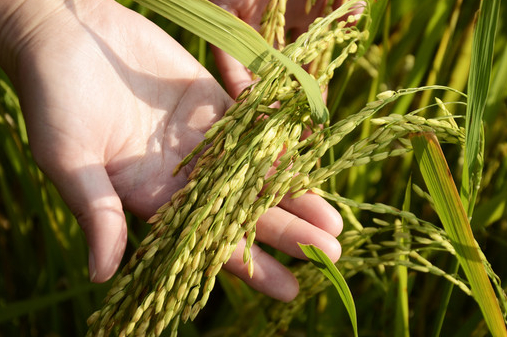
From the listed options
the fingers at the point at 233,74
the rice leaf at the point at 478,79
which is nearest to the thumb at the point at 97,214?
the fingers at the point at 233,74

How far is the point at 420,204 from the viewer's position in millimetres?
1695

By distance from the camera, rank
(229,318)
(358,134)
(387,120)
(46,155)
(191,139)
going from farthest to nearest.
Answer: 1. (358,134)
2. (229,318)
3. (191,139)
4. (46,155)
5. (387,120)

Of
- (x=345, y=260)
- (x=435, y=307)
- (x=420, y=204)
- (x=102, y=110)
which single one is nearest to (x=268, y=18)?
(x=102, y=110)

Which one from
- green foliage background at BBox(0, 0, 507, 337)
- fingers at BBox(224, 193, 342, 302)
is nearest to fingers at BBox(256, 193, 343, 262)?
fingers at BBox(224, 193, 342, 302)

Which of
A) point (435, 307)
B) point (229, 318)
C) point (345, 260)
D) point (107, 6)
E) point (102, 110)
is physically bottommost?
point (229, 318)

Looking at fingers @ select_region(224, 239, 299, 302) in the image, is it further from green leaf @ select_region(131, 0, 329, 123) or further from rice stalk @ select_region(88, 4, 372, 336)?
green leaf @ select_region(131, 0, 329, 123)

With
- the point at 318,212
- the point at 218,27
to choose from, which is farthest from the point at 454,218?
the point at 218,27

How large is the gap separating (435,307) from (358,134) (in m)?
0.61

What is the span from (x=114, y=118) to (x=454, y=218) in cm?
75

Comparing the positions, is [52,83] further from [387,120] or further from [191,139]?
[387,120]

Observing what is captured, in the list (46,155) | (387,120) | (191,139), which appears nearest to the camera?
(387,120)

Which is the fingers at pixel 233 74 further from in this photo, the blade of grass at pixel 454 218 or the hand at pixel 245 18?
the blade of grass at pixel 454 218

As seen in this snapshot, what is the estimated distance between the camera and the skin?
1037 millimetres

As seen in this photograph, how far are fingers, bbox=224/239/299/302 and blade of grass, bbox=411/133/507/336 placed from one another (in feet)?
1.24
